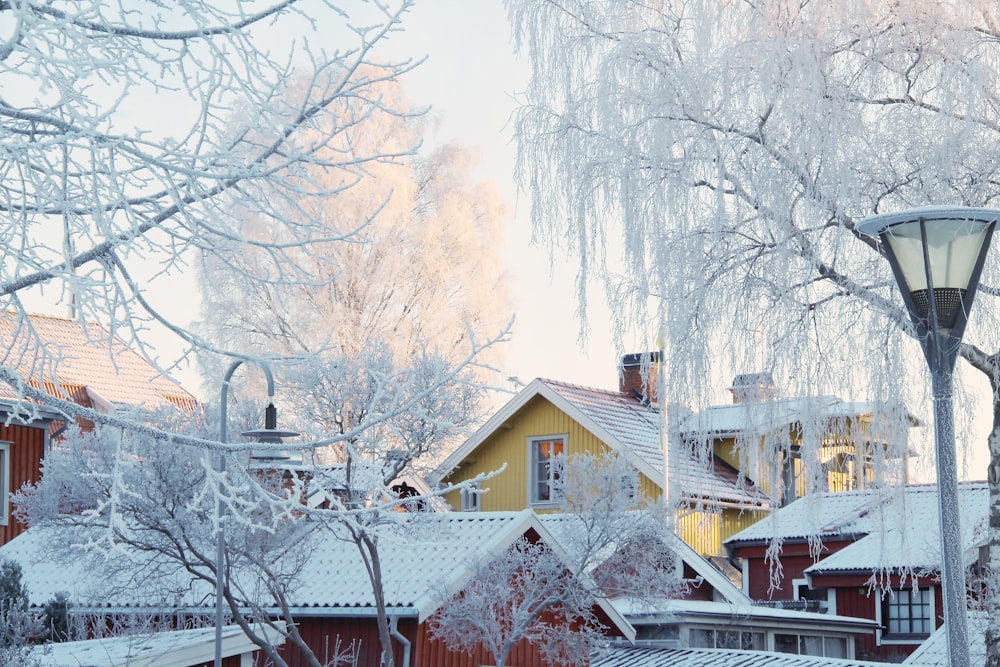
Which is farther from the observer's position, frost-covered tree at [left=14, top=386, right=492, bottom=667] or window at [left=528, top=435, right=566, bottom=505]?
window at [left=528, top=435, right=566, bottom=505]

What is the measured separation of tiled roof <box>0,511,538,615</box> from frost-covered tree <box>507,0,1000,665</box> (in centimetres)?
561

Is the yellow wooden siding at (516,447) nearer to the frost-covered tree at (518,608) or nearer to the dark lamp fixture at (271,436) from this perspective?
the frost-covered tree at (518,608)

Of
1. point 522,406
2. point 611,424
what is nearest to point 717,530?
point 611,424

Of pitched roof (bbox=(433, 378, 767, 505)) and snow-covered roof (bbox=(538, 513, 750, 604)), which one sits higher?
pitched roof (bbox=(433, 378, 767, 505))

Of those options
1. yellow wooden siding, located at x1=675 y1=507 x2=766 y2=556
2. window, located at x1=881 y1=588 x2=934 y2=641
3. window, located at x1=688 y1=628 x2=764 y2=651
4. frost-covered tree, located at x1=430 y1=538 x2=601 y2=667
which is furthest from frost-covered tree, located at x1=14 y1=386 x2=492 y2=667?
yellow wooden siding, located at x1=675 y1=507 x2=766 y2=556

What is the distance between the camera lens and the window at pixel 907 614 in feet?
87.6

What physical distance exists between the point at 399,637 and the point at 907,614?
13.0m

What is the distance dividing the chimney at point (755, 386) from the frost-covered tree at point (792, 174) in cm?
13

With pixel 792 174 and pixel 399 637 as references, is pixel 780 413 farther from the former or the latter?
pixel 399 637

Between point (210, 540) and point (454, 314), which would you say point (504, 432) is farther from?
point (210, 540)

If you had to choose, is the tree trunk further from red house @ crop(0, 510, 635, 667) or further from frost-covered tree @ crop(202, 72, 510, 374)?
frost-covered tree @ crop(202, 72, 510, 374)

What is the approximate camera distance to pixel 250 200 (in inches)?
233

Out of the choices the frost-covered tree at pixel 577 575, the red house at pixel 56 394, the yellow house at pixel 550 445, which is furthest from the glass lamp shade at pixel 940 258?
the yellow house at pixel 550 445

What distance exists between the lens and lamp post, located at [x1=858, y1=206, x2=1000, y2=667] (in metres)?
7.04
